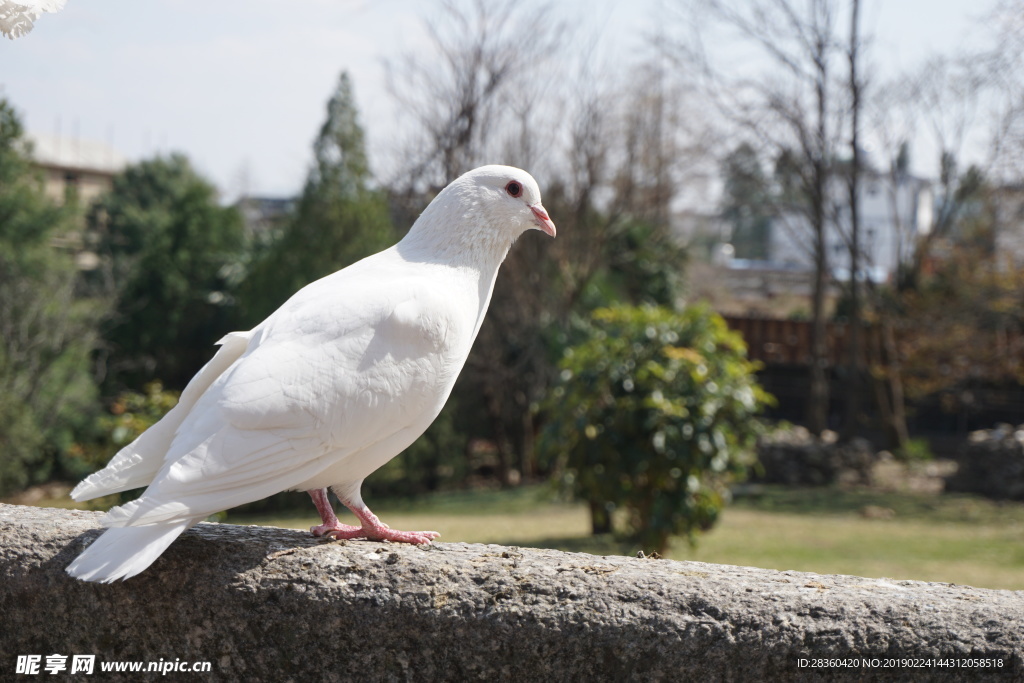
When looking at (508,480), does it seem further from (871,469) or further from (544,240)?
(871,469)

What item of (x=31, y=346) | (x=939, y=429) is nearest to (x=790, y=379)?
(x=939, y=429)

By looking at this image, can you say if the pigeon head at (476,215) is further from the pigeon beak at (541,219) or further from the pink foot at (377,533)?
the pink foot at (377,533)

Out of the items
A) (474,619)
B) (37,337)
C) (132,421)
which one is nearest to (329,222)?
(37,337)

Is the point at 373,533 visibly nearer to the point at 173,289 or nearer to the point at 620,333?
the point at 620,333

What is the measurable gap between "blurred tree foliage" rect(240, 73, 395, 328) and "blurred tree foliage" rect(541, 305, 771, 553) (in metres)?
5.27

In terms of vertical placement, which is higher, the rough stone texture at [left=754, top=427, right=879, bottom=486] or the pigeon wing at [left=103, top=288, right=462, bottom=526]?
the pigeon wing at [left=103, top=288, right=462, bottom=526]

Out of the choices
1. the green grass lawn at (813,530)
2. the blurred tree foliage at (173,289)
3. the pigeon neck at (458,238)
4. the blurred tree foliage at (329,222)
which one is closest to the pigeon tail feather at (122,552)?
the pigeon neck at (458,238)

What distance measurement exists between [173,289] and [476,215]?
14.1 meters

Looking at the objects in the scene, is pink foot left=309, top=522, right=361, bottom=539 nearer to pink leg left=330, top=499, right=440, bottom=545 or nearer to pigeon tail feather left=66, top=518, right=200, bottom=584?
pink leg left=330, top=499, right=440, bottom=545

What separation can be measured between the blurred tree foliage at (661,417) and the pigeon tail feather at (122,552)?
543 cm

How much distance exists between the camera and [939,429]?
14.8 meters

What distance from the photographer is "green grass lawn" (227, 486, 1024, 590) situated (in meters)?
7.79

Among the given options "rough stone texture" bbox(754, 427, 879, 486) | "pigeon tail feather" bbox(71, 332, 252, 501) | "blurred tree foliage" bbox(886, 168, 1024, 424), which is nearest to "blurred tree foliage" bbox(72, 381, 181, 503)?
"pigeon tail feather" bbox(71, 332, 252, 501)

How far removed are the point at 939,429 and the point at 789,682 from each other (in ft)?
47.4
